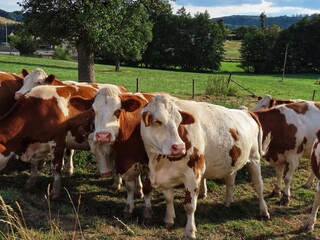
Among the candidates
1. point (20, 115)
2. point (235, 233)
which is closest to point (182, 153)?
point (235, 233)

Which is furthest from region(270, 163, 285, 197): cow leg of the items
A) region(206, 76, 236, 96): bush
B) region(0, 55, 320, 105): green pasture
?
region(206, 76, 236, 96): bush

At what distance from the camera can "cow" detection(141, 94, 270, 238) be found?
5.81 meters

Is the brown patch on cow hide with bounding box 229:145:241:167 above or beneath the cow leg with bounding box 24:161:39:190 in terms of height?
above

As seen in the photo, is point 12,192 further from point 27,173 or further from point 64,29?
point 64,29

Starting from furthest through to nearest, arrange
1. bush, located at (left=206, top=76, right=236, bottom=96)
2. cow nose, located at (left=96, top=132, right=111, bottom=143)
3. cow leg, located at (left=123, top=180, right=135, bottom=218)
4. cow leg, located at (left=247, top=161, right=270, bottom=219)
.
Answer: bush, located at (left=206, top=76, right=236, bottom=96) → cow leg, located at (left=247, top=161, right=270, bottom=219) → cow leg, located at (left=123, top=180, right=135, bottom=218) → cow nose, located at (left=96, top=132, right=111, bottom=143)

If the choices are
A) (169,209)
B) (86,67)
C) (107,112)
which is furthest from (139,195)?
(86,67)

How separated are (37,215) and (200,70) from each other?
212 ft

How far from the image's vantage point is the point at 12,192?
6.74m

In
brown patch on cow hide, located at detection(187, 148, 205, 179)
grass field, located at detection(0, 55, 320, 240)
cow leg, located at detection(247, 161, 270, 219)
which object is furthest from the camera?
cow leg, located at detection(247, 161, 270, 219)

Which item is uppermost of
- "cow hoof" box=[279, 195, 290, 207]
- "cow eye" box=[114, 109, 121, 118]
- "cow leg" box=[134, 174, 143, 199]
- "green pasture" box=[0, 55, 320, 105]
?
"cow eye" box=[114, 109, 121, 118]

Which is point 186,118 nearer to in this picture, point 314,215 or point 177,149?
point 177,149

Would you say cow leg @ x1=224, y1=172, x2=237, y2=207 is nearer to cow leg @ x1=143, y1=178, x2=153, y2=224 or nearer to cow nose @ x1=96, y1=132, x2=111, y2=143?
cow leg @ x1=143, y1=178, x2=153, y2=224

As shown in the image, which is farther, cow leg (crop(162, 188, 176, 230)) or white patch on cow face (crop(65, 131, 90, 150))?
white patch on cow face (crop(65, 131, 90, 150))

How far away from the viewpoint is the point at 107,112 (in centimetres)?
630
